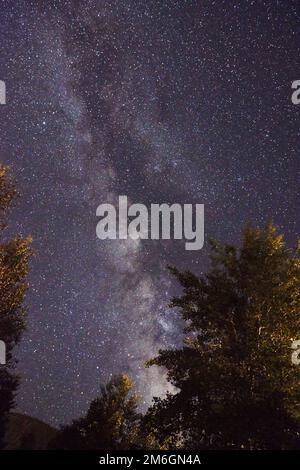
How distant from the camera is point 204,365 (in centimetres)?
1602

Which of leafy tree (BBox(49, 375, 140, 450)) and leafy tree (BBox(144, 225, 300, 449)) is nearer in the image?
leafy tree (BBox(144, 225, 300, 449))

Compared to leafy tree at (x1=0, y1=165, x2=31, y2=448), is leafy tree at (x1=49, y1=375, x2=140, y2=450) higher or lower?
leafy tree at (x1=0, y1=165, x2=31, y2=448)

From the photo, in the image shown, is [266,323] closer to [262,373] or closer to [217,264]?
[262,373]

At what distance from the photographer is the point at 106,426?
27906 millimetres

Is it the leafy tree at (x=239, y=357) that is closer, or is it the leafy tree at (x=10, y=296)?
the leafy tree at (x=239, y=357)

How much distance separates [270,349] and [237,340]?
1.37m

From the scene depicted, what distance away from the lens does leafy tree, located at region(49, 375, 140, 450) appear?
26.6m

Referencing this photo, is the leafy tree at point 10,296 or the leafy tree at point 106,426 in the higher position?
the leafy tree at point 10,296

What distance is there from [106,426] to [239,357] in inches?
644

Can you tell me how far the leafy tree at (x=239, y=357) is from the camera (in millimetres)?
14531

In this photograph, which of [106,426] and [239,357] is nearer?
[239,357]

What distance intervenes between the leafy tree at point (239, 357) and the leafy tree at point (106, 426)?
11000 millimetres

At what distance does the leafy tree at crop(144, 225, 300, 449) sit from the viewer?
572 inches

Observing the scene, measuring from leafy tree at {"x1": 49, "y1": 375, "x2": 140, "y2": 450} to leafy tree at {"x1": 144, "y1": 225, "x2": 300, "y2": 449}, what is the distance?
11.0 m
